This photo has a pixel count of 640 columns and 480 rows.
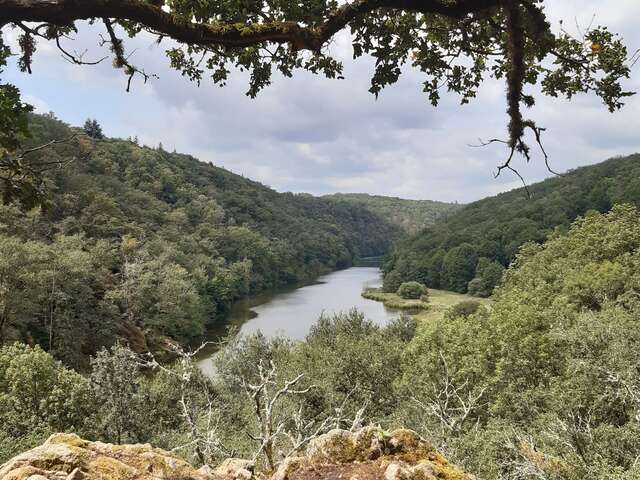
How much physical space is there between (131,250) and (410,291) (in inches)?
1983

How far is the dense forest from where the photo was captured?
9.35 metres

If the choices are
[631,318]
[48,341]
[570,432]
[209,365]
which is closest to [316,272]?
[209,365]

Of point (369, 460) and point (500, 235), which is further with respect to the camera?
point (500, 235)

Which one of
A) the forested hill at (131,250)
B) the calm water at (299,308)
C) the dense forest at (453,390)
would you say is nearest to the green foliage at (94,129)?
the forested hill at (131,250)

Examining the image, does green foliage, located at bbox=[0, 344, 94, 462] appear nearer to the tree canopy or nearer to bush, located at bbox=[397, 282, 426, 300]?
the tree canopy

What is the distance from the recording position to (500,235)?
9550 cm

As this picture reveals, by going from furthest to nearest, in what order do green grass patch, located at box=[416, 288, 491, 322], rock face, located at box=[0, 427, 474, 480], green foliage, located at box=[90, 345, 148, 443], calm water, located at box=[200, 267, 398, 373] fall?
green grass patch, located at box=[416, 288, 491, 322]
calm water, located at box=[200, 267, 398, 373]
green foliage, located at box=[90, 345, 148, 443]
rock face, located at box=[0, 427, 474, 480]

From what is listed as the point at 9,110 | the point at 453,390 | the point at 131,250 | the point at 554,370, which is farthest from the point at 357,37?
the point at 131,250

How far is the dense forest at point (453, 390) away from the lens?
30.7 ft

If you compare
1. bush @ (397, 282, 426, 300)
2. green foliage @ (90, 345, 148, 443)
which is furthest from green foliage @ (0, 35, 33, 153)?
bush @ (397, 282, 426, 300)

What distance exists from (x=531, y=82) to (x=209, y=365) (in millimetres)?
38057

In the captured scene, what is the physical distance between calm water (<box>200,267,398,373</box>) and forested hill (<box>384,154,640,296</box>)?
11.9 meters

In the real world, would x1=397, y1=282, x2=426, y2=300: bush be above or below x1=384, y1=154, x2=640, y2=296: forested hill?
below

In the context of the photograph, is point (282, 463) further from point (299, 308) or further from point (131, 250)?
point (299, 308)
